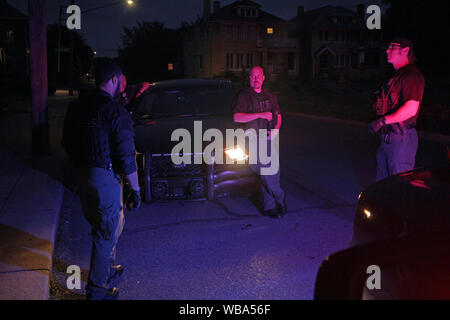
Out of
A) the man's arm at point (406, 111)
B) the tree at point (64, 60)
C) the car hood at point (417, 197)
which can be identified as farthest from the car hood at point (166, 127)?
the tree at point (64, 60)

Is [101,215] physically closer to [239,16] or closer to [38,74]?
[38,74]

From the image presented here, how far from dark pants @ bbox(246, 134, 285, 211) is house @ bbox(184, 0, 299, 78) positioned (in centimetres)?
5124

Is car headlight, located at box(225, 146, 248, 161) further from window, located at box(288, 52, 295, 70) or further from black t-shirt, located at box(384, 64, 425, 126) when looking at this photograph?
window, located at box(288, 52, 295, 70)

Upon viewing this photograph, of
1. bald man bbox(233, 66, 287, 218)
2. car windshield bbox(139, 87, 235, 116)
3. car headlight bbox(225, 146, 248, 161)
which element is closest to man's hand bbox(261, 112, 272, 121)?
bald man bbox(233, 66, 287, 218)

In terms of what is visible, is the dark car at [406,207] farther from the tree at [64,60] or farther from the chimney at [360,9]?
the chimney at [360,9]

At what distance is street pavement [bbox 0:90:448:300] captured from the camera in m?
4.13

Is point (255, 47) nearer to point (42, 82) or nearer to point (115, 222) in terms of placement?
point (42, 82)

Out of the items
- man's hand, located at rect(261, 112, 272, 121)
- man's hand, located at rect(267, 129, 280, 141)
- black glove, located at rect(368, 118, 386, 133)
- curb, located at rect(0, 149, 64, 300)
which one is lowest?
curb, located at rect(0, 149, 64, 300)

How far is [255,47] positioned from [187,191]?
5523 centimetres

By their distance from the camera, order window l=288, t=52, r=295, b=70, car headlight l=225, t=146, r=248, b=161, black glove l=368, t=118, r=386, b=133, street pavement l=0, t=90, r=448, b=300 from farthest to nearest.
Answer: window l=288, t=52, r=295, b=70 → car headlight l=225, t=146, r=248, b=161 → black glove l=368, t=118, r=386, b=133 → street pavement l=0, t=90, r=448, b=300

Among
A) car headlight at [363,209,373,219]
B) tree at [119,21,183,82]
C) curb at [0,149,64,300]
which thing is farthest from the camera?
tree at [119,21,183,82]

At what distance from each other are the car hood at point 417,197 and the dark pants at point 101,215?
178 centimetres

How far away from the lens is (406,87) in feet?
15.2

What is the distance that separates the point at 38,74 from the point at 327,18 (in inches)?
2219
